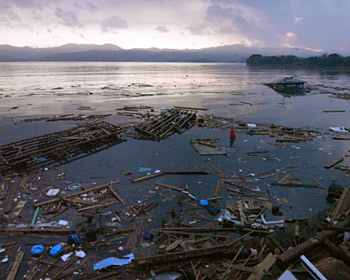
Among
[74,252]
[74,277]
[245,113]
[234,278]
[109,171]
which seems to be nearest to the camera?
[234,278]

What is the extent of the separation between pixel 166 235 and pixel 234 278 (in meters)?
2.44

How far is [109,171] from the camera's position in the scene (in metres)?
11.8

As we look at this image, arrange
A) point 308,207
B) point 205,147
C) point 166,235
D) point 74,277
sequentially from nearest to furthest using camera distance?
point 74,277 → point 166,235 → point 308,207 → point 205,147

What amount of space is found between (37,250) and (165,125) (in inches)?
544

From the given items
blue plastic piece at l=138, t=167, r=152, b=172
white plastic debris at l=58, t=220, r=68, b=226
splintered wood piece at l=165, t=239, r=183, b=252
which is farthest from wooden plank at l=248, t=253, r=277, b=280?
blue plastic piece at l=138, t=167, r=152, b=172

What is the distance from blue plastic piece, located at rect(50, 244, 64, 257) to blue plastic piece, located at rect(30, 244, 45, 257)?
31 centimetres

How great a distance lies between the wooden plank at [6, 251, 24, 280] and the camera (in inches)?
227

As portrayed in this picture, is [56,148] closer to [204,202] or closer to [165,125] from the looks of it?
[165,125]

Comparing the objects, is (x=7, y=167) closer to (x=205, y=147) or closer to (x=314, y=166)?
(x=205, y=147)

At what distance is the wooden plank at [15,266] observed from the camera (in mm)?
5762

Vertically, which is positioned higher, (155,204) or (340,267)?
(340,267)

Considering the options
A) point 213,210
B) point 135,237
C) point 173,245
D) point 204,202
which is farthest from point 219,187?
point 135,237

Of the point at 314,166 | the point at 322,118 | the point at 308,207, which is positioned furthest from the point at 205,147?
the point at 322,118

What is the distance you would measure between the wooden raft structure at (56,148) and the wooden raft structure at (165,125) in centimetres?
191
